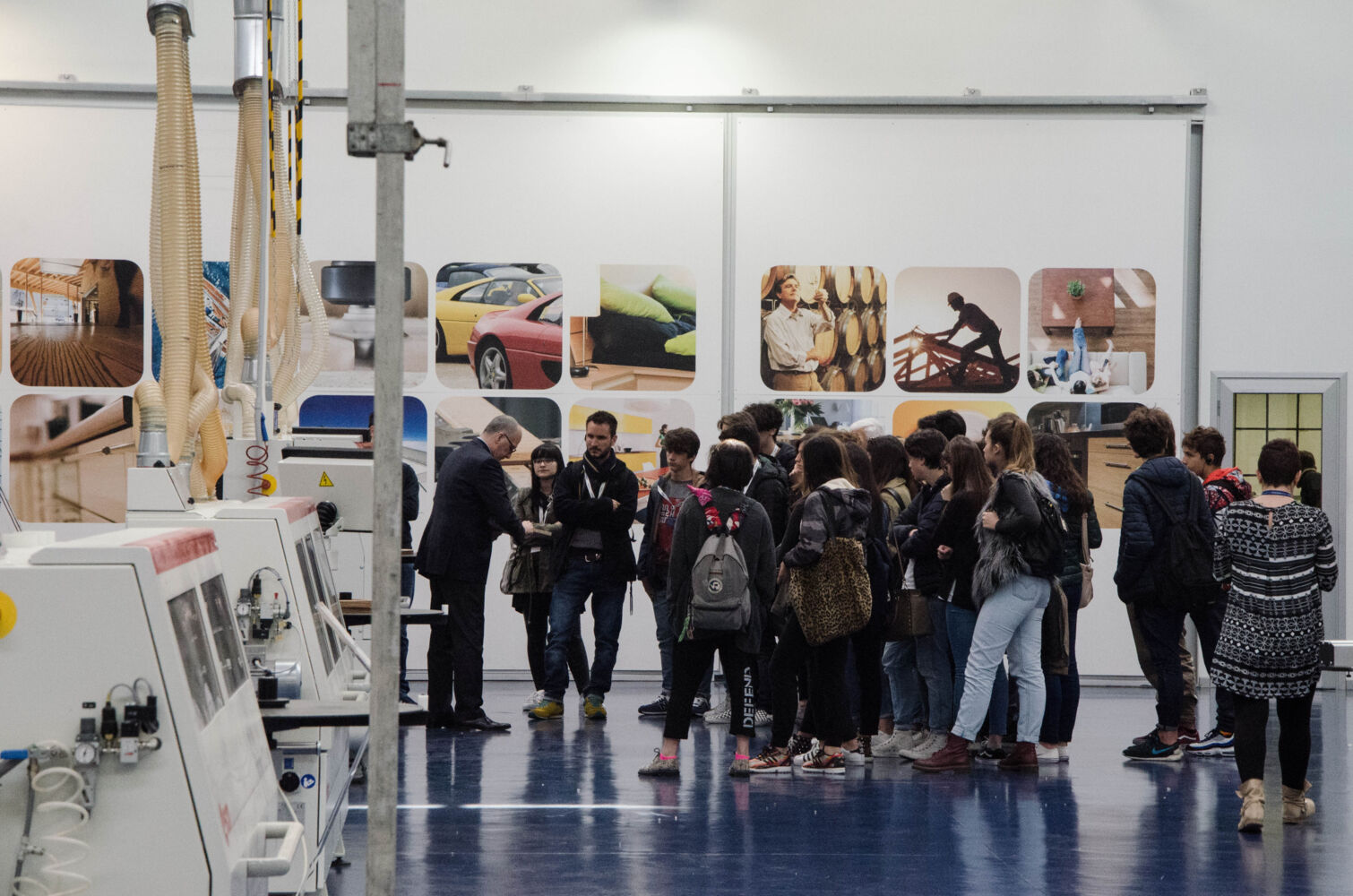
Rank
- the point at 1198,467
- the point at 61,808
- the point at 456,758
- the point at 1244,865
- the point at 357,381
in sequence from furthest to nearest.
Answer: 1. the point at 357,381
2. the point at 1198,467
3. the point at 456,758
4. the point at 1244,865
5. the point at 61,808

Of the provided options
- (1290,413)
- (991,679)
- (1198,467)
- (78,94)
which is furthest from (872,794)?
A: (78,94)

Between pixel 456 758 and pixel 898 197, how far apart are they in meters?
4.64

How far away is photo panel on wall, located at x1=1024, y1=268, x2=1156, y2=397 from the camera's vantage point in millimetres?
8836

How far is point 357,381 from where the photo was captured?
8.76 m

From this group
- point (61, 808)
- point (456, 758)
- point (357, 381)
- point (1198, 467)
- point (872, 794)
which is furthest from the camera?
point (357, 381)

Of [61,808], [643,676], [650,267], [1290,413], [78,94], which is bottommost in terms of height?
[643,676]

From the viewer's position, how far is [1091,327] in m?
8.86

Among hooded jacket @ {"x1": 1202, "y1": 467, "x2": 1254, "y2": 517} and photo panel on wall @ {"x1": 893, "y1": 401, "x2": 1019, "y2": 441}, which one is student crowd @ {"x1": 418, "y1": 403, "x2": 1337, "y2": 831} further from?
photo panel on wall @ {"x1": 893, "y1": 401, "x2": 1019, "y2": 441}

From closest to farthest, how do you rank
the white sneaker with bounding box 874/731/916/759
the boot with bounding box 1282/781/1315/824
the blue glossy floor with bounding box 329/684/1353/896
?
the blue glossy floor with bounding box 329/684/1353/896 < the boot with bounding box 1282/781/1315/824 < the white sneaker with bounding box 874/731/916/759

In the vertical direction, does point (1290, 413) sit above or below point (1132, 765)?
above

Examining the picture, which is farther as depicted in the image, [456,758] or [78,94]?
[78,94]

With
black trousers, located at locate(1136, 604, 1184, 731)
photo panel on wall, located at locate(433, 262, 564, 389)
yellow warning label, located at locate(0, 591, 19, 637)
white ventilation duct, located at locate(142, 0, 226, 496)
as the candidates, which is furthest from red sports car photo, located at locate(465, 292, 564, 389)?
yellow warning label, located at locate(0, 591, 19, 637)

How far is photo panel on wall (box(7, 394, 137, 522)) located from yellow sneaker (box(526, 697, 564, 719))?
3.11 m

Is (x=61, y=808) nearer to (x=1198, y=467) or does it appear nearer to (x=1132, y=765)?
(x=1132, y=765)
